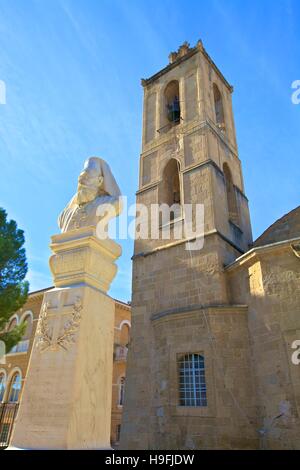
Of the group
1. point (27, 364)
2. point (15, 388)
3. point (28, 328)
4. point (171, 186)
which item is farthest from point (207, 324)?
point (15, 388)

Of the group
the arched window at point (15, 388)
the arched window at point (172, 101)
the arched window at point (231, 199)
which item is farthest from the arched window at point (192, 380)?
the arched window at point (15, 388)

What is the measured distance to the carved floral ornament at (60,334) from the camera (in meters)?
2.97

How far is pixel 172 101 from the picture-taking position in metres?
18.2

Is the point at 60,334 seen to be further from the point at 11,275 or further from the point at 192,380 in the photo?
the point at 11,275

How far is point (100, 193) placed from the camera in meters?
3.98

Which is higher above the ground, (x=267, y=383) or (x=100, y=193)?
(x=100, y=193)

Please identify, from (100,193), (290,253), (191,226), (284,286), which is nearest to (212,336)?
(284,286)

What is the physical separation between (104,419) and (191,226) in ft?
32.7

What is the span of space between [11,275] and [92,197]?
1071 centimetres

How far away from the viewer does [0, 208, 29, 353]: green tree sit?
41.8ft

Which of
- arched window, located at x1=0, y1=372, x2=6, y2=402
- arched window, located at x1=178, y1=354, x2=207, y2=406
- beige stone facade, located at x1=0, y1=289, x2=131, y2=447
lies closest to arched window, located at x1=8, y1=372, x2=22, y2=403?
beige stone facade, located at x1=0, y1=289, x2=131, y2=447

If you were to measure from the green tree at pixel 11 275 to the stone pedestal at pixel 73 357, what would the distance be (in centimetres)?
1033

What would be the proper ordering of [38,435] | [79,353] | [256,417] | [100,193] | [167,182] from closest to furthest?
[38,435]
[79,353]
[100,193]
[256,417]
[167,182]

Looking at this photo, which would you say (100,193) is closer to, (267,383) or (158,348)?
(267,383)
